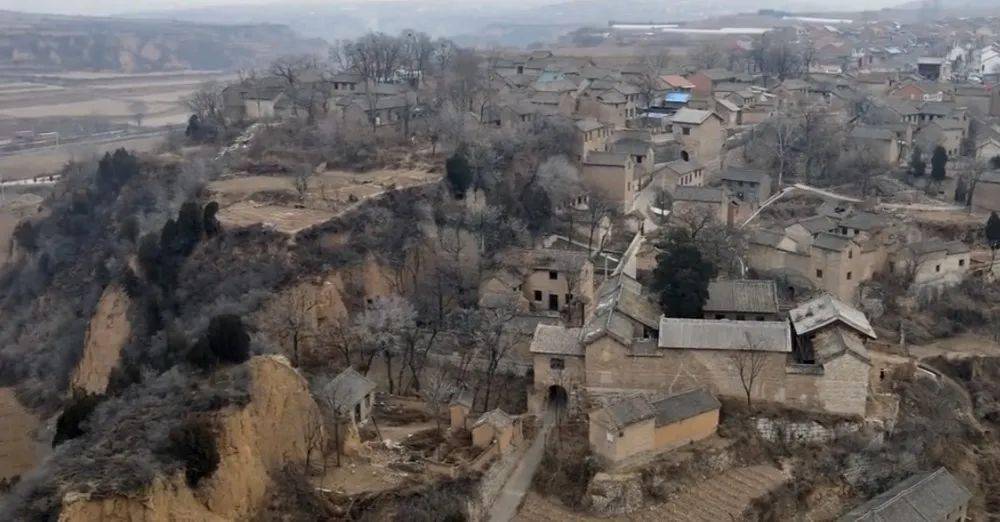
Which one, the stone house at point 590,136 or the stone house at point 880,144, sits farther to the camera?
the stone house at point 880,144

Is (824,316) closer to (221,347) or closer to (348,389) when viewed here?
(348,389)

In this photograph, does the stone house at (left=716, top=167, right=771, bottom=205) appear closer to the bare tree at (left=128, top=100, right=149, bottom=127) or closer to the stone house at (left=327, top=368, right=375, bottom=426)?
the stone house at (left=327, top=368, right=375, bottom=426)

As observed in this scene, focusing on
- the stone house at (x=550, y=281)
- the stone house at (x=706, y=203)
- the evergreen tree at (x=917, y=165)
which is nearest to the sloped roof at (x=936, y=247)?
the stone house at (x=706, y=203)

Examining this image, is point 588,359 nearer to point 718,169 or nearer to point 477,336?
point 477,336

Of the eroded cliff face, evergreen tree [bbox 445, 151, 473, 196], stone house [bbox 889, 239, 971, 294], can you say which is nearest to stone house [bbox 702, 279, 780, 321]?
stone house [bbox 889, 239, 971, 294]

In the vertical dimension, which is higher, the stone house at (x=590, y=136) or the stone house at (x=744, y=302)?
the stone house at (x=590, y=136)

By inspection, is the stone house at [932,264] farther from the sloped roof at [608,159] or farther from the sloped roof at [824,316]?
the sloped roof at [608,159]

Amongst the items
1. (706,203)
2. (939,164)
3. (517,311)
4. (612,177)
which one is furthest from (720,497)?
(939,164)
